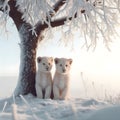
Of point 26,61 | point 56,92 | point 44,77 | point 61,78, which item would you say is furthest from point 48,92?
point 26,61

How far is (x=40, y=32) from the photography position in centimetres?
1107

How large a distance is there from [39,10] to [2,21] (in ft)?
9.41

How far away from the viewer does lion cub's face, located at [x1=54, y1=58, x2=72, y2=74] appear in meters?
9.73

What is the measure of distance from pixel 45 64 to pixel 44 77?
338 mm

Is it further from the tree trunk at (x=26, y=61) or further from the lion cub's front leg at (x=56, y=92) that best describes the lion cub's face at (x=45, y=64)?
the tree trunk at (x=26, y=61)

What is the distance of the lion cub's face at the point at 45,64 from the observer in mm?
9836

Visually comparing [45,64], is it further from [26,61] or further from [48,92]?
[26,61]

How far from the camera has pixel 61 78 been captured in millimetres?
9758

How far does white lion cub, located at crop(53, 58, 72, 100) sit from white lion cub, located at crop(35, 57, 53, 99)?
0.52 ft

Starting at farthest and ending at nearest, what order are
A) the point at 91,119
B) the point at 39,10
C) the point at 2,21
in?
the point at 2,21 < the point at 39,10 < the point at 91,119

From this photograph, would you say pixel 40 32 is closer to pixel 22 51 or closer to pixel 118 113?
pixel 22 51

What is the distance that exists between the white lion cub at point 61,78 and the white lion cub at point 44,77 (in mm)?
158

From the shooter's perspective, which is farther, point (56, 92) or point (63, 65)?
point (56, 92)

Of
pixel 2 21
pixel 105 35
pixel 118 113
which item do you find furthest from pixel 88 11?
pixel 118 113
